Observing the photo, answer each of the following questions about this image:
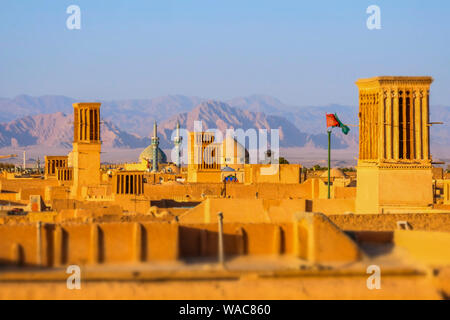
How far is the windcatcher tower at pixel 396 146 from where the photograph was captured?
2698 cm

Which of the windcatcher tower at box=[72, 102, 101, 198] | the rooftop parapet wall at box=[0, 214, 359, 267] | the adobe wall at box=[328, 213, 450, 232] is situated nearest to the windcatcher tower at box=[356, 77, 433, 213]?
the adobe wall at box=[328, 213, 450, 232]

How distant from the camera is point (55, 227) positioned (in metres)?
14.6

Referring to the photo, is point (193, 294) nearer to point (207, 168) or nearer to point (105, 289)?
point (105, 289)

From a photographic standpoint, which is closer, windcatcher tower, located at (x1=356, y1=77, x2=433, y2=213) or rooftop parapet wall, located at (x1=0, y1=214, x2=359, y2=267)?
rooftop parapet wall, located at (x1=0, y1=214, x2=359, y2=267)

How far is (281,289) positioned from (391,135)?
48.4 feet

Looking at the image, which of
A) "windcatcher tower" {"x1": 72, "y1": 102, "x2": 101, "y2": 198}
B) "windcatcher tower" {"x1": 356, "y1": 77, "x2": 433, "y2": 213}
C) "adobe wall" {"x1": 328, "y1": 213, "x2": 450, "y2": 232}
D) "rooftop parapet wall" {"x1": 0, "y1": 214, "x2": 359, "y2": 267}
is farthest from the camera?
"windcatcher tower" {"x1": 72, "y1": 102, "x2": 101, "y2": 198}

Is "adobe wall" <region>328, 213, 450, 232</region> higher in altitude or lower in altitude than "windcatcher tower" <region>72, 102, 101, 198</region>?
lower

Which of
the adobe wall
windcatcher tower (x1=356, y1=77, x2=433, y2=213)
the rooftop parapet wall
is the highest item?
windcatcher tower (x1=356, y1=77, x2=433, y2=213)

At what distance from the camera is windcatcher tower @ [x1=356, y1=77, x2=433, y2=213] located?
88.5ft

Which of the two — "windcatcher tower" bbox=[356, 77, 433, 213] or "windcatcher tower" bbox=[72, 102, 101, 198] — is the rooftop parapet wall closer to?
"windcatcher tower" bbox=[356, 77, 433, 213]

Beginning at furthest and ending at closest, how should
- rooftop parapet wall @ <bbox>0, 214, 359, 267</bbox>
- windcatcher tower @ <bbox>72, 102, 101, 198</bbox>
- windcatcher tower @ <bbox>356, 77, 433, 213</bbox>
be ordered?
windcatcher tower @ <bbox>72, 102, 101, 198</bbox> < windcatcher tower @ <bbox>356, 77, 433, 213</bbox> < rooftop parapet wall @ <bbox>0, 214, 359, 267</bbox>

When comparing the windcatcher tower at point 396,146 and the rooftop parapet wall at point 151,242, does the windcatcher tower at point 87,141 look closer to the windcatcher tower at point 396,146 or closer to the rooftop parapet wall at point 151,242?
the windcatcher tower at point 396,146

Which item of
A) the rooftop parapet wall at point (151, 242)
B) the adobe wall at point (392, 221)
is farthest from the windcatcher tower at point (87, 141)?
the rooftop parapet wall at point (151, 242)
